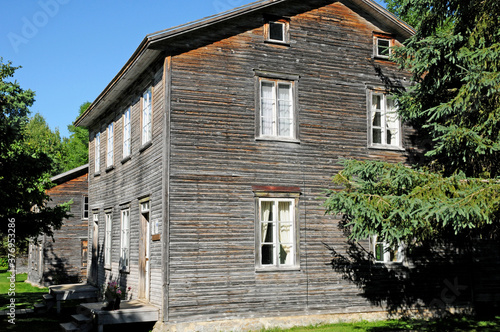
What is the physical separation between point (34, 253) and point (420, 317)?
2663 centimetres

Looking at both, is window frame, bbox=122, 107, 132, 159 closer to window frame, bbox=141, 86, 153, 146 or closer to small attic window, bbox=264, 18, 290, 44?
window frame, bbox=141, 86, 153, 146

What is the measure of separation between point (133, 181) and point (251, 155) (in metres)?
4.71

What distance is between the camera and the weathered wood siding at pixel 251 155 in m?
14.6

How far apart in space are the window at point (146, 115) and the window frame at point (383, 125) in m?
6.71

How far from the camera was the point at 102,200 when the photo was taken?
22719mm

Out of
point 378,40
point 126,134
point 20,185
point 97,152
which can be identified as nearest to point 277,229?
point 378,40

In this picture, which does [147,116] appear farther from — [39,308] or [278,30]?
[39,308]

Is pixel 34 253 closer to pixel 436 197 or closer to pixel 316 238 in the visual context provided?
pixel 316 238

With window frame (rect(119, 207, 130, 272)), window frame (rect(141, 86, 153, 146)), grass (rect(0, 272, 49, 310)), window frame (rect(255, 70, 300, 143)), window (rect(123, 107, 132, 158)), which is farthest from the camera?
grass (rect(0, 272, 49, 310))

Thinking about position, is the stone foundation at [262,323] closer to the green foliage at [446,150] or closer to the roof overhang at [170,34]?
the green foliage at [446,150]

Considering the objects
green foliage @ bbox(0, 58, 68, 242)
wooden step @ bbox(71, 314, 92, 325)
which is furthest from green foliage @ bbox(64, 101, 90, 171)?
wooden step @ bbox(71, 314, 92, 325)

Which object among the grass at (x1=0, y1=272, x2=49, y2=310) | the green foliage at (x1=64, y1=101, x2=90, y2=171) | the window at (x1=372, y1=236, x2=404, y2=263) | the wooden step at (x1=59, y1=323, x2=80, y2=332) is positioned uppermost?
the green foliage at (x1=64, y1=101, x2=90, y2=171)

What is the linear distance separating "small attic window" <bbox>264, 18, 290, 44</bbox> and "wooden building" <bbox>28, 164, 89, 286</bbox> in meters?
19.4

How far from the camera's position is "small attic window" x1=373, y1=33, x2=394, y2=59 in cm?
1769
